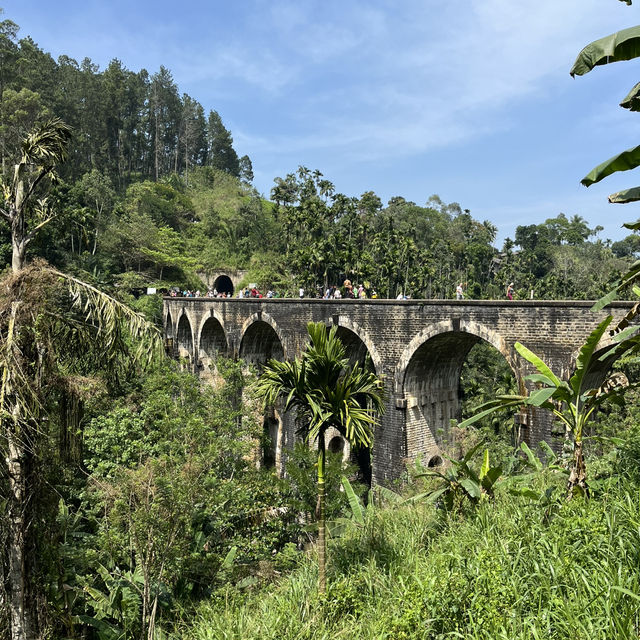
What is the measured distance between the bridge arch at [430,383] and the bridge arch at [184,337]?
60.6 ft

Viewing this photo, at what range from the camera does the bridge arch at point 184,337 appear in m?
30.7

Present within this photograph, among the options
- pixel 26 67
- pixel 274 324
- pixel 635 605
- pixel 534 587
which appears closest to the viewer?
pixel 635 605

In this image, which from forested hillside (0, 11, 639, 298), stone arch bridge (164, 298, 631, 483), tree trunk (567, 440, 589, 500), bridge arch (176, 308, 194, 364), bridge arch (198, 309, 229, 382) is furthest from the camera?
forested hillside (0, 11, 639, 298)

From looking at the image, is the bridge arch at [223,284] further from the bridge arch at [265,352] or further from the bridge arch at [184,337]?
the bridge arch at [265,352]

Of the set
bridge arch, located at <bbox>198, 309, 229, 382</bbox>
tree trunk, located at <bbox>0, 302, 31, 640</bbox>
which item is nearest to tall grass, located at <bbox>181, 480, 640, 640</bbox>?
tree trunk, located at <bbox>0, 302, 31, 640</bbox>

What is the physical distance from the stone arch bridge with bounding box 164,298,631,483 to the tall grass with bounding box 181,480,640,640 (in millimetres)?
5210

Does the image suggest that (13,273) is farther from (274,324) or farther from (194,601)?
(274,324)

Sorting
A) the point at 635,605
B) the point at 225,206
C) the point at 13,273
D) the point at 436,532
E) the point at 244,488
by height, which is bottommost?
the point at 244,488

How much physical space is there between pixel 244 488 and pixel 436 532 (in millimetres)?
6667

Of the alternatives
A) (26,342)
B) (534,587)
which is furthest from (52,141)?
(534,587)

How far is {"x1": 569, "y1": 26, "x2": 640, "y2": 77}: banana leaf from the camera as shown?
3.92 m

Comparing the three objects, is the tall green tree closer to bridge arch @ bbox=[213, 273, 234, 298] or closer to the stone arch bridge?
bridge arch @ bbox=[213, 273, 234, 298]

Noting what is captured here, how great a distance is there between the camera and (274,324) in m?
19.3

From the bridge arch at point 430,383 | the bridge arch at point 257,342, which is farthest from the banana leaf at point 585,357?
the bridge arch at point 257,342
